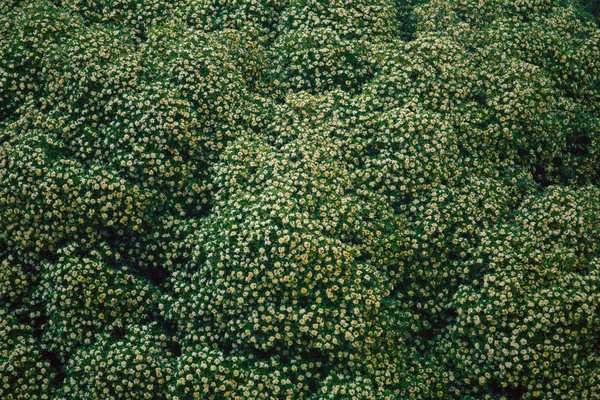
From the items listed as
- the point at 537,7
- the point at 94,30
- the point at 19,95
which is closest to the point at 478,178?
the point at 537,7

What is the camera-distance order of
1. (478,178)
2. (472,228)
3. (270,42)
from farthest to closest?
(270,42)
(478,178)
(472,228)

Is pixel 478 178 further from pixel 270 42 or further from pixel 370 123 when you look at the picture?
pixel 270 42

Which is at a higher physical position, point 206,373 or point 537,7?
point 537,7

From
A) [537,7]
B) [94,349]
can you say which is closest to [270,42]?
[537,7]

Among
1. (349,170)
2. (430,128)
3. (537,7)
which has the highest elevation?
(537,7)

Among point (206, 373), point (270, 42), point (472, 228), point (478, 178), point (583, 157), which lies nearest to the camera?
point (206, 373)

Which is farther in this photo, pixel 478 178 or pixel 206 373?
pixel 478 178

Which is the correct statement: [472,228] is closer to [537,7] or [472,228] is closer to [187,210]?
[187,210]
